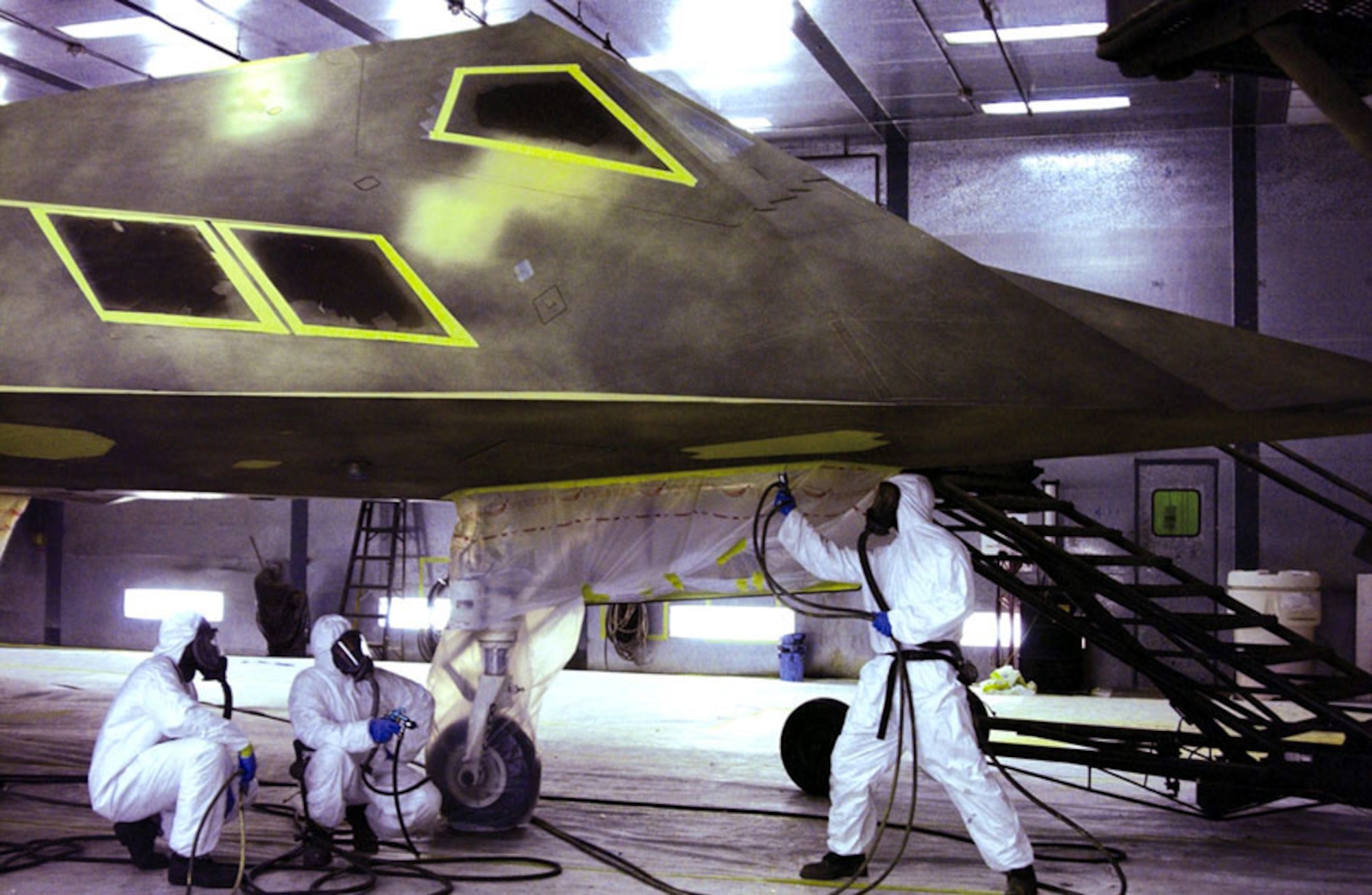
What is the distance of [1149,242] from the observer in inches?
687

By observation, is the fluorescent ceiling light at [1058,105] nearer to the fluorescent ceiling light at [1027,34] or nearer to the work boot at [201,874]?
the fluorescent ceiling light at [1027,34]

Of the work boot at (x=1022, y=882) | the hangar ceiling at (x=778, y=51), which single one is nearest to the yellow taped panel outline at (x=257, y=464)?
the work boot at (x=1022, y=882)

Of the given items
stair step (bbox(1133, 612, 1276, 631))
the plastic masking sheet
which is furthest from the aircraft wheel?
stair step (bbox(1133, 612, 1276, 631))

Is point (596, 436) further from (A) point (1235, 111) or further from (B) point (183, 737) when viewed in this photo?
(A) point (1235, 111)

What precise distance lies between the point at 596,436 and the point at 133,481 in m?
4.36

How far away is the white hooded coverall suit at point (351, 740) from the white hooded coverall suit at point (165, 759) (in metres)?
0.42

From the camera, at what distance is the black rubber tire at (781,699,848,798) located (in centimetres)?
909

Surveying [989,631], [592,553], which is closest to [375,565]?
[989,631]

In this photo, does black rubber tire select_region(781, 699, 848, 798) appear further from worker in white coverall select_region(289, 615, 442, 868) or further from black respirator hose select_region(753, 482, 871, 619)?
worker in white coverall select_region(289, 615, 442, 868)

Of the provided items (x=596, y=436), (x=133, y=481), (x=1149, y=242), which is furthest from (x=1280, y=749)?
(x=1149, y=242)

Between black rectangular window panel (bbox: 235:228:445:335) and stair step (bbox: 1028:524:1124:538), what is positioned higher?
black rectangular window panel (bbox: 235:228:445:335)

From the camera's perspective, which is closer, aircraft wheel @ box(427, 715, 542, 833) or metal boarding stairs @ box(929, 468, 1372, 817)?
metal boarding stairs @ box(929, 468, 1372, 817)

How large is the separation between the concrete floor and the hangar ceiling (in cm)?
773

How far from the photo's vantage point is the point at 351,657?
23.7 feet
